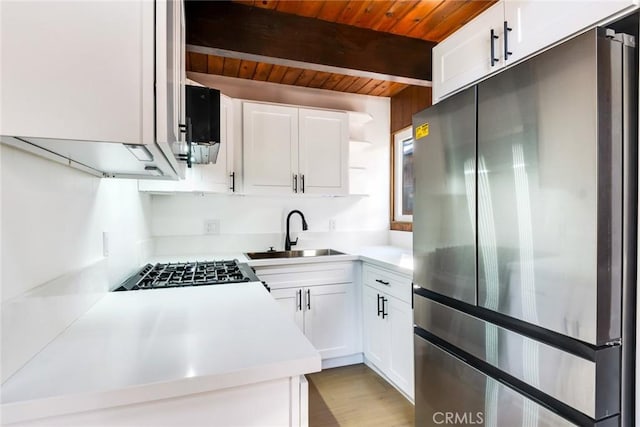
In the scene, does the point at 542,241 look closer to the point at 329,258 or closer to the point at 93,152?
the point at 93,152

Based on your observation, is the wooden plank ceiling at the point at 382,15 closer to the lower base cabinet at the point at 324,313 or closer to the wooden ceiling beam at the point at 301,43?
the wooden ceiling beam at the point at 301,43

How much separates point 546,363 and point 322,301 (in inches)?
63.2

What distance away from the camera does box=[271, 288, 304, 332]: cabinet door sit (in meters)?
2.35

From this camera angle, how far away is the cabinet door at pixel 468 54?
150 cm

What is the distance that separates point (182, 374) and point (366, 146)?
2.78 meters

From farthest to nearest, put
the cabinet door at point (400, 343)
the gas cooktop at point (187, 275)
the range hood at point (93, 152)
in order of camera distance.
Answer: the cabinet door at point (400, 343) → the gas cooktop at point (187, 275) → the range hood at point (93, 152)

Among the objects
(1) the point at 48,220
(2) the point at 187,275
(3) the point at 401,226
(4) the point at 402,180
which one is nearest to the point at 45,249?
(1) the point at 48,220

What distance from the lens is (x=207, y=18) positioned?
1.78m

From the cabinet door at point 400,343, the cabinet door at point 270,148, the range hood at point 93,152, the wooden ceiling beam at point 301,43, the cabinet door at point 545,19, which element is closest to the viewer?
the range hood at point 93,152

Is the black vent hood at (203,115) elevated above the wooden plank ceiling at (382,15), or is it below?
below

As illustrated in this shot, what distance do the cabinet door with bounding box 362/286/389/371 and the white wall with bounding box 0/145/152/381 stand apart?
167cm

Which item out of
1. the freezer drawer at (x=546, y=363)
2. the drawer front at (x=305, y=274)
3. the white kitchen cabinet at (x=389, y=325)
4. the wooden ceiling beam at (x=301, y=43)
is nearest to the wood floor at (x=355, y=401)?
the white kitchen cabinet at (x=389, y=325)

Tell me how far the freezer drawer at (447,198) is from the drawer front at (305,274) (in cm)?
91

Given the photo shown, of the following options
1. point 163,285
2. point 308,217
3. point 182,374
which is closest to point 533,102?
point 182,374
